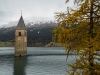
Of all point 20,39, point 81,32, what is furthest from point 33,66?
point 81,32

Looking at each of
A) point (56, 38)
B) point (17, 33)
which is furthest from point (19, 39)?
point (56, 38)

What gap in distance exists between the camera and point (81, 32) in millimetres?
7719

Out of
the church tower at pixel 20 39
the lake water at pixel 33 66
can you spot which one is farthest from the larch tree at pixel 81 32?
the church tower at pixel 20 39

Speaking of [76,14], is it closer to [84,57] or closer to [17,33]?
[84,57]

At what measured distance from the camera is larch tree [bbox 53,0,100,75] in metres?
7.28

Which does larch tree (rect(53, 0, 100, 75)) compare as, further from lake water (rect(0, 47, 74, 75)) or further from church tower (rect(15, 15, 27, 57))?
church tower (rect(15, 15, 27, 57))

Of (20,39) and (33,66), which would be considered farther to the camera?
(20,39)

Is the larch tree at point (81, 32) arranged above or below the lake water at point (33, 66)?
above

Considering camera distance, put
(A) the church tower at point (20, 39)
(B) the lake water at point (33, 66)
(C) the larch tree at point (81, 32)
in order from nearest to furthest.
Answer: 1. (C) the larch tree at point (81, 32)
2. (B) the lake water at point (33, 66)
3. (A) the church tower at point (20, 39)

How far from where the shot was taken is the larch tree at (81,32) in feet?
23.9

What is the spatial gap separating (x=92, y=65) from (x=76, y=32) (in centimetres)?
150

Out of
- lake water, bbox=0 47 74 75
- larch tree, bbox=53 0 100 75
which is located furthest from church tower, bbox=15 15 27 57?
larch tree, bbox=53 0 100 75

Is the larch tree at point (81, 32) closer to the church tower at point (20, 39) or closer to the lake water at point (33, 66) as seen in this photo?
the lake water at point (33, 66)

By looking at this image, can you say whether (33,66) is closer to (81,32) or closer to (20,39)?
(20,39)
